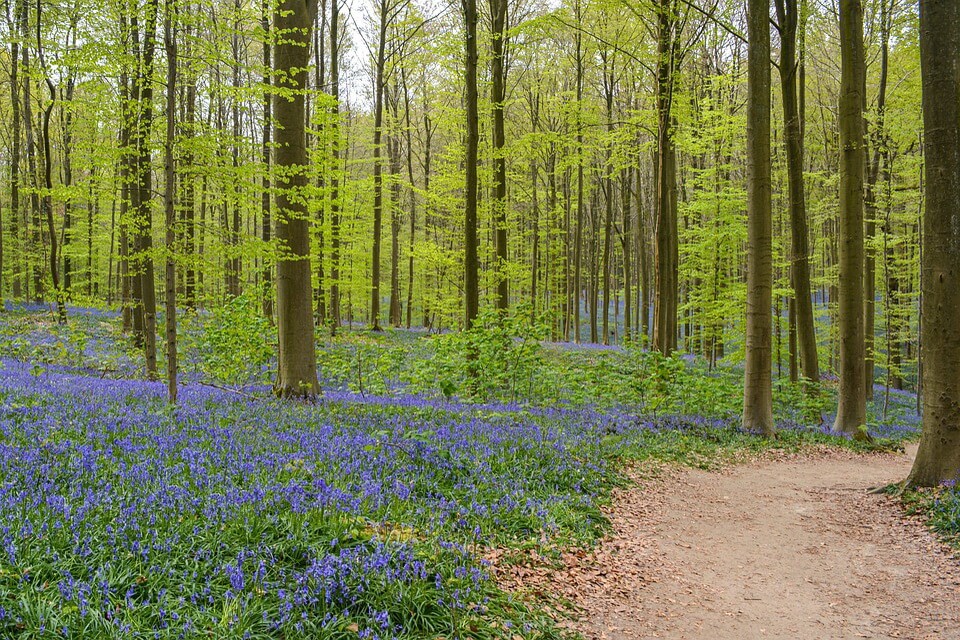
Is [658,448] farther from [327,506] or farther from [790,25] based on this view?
[790,25]

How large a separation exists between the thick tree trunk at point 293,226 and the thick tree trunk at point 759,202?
793 centimetres

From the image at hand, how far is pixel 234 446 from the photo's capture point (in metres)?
5.35

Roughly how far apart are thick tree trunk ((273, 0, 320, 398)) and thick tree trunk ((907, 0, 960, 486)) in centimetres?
849

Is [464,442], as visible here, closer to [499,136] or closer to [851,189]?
[851,189]

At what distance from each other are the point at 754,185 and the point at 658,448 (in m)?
5.25

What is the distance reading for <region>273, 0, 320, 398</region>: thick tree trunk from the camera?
9195 mm

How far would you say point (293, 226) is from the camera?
9.38 meters

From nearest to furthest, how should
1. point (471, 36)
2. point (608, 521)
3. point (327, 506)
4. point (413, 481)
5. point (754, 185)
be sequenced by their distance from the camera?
point (327, 506)
point (413, 481)
point (608, 521)
point (754, 185)
point (471, 36)

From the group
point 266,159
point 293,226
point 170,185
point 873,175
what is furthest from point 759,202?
point 873,175

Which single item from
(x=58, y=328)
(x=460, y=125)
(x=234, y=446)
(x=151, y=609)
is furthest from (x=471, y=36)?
(x=58, y=328)

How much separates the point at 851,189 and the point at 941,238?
5.33m

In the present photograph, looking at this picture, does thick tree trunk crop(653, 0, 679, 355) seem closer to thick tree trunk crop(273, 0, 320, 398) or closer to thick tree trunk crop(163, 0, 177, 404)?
thick tree trunk crop(273, 0, 320, 398)

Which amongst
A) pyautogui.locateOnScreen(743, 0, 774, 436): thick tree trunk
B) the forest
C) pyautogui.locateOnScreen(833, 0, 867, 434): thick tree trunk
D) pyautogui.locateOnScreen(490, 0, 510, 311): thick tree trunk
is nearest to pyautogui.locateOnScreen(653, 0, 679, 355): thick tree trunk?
the forest

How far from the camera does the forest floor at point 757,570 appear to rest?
4.21 meters
